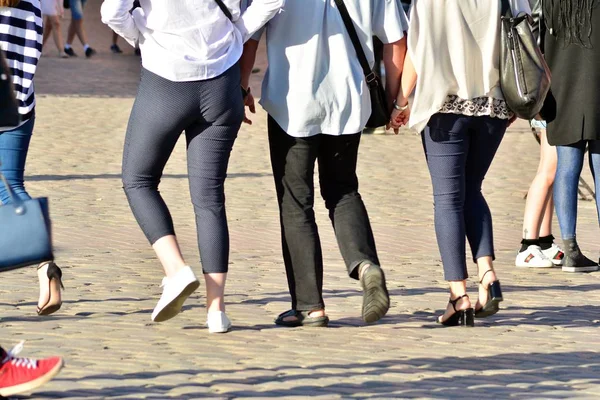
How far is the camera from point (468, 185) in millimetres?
6727

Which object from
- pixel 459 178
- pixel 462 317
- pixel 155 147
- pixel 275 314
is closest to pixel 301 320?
pixel 275 314

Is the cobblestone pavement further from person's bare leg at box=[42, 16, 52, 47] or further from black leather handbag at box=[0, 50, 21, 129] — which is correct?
person's bare leg at box=[42, 16, 52, 47]

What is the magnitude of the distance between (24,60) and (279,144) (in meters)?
1.18

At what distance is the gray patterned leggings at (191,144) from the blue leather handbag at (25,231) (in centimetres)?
151

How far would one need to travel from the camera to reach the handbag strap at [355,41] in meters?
6.23

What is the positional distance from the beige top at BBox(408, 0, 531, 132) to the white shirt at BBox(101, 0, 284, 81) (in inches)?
28.4

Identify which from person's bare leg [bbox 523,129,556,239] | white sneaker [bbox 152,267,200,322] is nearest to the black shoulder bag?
white sneaker [bbox 152,267,200,322]

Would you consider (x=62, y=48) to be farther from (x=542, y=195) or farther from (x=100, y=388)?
(x=100, y=388)

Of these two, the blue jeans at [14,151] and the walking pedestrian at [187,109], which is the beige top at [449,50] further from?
the blue jeans at [14,151]

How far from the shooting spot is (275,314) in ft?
22.4

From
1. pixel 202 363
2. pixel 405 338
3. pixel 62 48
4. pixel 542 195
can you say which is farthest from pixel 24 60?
pixel 62 48

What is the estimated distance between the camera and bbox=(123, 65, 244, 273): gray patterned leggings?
6.04 m

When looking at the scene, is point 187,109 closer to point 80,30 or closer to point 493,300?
point 493,300

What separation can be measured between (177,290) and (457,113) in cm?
155
